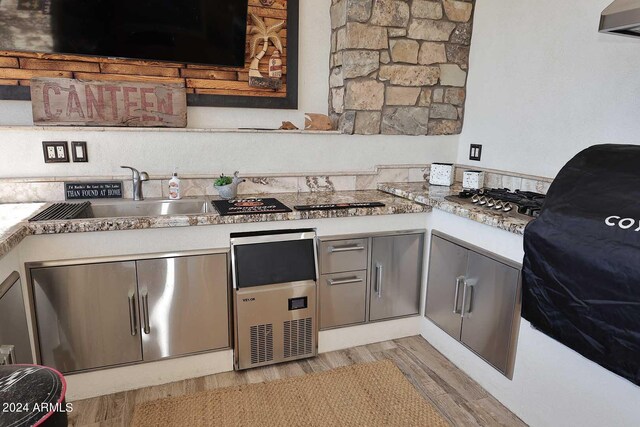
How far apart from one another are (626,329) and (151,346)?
2063 mm

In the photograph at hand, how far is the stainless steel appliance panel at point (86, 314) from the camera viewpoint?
1.94m

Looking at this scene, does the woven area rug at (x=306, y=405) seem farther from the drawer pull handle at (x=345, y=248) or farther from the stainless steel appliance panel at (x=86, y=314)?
the drawer pull handle at (x=345, y=248)

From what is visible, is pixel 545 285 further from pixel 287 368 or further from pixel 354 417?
pixel 287 368

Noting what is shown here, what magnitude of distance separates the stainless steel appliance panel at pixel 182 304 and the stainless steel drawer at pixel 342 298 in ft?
1.91

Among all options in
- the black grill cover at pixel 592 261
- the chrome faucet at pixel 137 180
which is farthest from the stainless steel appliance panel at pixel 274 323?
the black grill cover at pixel 592 261

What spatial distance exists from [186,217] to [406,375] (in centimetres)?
Result: 150

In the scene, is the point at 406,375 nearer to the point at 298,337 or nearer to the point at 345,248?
the point at 298,337

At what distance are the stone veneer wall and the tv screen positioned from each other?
0.70m

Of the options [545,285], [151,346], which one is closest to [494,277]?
[545,285]

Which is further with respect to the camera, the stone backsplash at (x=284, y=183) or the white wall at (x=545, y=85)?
the stone backsplash at (x=284, y=183)

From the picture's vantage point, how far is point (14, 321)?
1704mm

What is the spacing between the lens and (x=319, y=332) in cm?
250

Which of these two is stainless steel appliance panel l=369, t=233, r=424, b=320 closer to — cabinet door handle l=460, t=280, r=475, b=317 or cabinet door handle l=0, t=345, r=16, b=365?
cabinet door handle l=460, t=280, r=475, b=317

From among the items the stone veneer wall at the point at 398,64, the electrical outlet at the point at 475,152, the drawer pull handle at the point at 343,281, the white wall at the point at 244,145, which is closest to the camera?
the white wall at the point at 244,145
